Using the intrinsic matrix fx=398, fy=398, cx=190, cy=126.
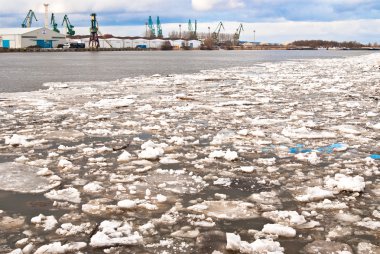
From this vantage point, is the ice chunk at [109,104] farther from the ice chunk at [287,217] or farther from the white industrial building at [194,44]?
the white industrial building at [194,44]

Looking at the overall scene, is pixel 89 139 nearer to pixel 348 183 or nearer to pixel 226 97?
pixel 348 183

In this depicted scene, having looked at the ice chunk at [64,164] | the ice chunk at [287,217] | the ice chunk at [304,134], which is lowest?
the ice chunk at [287,217]

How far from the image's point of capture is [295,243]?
7.96 ft

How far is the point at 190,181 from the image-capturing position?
3.56m

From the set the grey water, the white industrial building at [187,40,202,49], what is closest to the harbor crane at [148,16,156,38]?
the white industrial building at [187,40,202,49]

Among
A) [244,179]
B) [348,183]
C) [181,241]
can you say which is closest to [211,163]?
[244,179]

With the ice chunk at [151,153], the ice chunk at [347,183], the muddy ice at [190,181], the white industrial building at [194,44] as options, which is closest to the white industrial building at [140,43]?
the white industrial building at [194,44]

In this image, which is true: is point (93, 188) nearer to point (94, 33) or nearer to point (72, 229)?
point (72, 229)

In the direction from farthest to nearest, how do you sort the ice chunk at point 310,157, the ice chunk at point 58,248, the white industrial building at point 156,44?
the white industrial building at point 156,44, the ice chunk at point 310,157, the ice chunk at point 58,248

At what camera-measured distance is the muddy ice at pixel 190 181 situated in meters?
2.48

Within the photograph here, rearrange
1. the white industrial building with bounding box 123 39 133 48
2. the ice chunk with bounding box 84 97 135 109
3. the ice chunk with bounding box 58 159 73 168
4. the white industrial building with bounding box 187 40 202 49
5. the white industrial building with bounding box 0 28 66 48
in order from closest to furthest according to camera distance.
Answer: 1. the ice chunk with bounding box 58 159 73 168
2. the ice chunk with bounding box 84 97 135 109
3. the white industrial building with bounding box 0 28 66 48
4. the white industrial building with bounding box 123 39 133 48
5. the white industrial building with bounding box 187 40 202 49

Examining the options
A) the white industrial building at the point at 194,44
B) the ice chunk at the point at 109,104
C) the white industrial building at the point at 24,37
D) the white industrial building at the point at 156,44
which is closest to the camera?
the ice chunk at the point at 109,104

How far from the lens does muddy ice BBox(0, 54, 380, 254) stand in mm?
2479

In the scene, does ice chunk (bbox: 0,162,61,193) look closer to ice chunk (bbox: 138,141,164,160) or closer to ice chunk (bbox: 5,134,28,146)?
ice chunk (bbox: 5,134,28,146)
